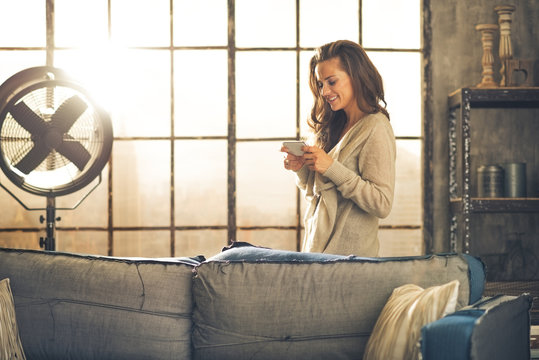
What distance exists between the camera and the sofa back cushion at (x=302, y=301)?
1930 millimetres

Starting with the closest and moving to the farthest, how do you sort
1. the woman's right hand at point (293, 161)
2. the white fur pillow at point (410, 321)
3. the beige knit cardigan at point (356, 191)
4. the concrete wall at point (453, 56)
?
the white fur pillow at point (410, 321) < the beige knit cardigan at point (356, 191) < the woman's right hand at point (293, 161) < the concrete wall at point (453, 56)

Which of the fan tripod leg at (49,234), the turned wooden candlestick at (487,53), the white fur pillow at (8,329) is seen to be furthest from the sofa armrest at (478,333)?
the turned wooden candlestick at (487,53)

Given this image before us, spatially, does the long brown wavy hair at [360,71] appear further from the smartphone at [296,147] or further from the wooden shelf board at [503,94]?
the wooden shelf board at [503,94]

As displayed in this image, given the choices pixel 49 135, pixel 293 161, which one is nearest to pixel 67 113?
pixel 49 135

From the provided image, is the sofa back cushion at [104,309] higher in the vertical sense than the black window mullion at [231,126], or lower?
lower

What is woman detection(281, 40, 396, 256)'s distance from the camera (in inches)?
88.4

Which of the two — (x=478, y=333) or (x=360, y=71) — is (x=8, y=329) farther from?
(x=360, y=71)

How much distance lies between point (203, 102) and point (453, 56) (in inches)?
63.3

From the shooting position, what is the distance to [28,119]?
331cm

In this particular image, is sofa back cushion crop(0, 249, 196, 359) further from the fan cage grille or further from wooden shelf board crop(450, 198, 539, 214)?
wooden shelf board crop(450, 198, 539, 214)

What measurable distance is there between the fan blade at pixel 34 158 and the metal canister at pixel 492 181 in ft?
8.04

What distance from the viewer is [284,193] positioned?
176 inches

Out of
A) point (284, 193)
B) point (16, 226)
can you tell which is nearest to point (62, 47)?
point (16, 226)

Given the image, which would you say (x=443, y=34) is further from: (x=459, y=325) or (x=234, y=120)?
(x=459, y=325)
